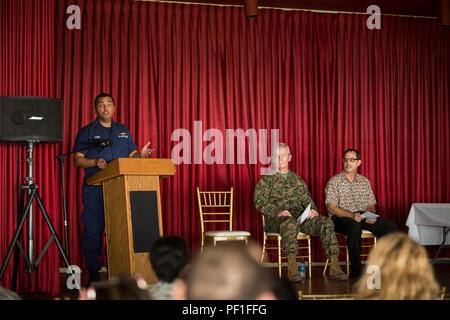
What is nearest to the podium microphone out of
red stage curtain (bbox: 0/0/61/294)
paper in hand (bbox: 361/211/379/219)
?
red stage curtain (bbox: 0/0/61/294)

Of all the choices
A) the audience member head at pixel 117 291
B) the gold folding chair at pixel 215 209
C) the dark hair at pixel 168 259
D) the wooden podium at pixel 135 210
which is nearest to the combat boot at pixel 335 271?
the gold folding chair at pixel 215 209

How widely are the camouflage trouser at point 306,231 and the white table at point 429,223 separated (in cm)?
98

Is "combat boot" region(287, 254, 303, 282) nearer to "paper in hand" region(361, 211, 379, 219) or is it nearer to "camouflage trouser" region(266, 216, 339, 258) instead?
"camouflage trouser" region(266, 216, 339, 258)

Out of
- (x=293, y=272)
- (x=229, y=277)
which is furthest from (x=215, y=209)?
(x=229, y=277)

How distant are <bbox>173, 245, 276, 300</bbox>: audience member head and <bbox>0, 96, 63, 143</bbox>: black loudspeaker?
9.56 ft

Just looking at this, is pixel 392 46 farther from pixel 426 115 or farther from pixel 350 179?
pixel 350 179

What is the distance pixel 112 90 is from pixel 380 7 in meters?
3.16

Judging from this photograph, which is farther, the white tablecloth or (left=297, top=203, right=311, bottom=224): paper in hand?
the white tablecloth

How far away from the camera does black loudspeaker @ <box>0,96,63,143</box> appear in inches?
142

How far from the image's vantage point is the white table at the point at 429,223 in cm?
480

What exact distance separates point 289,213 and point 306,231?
0.23 meters

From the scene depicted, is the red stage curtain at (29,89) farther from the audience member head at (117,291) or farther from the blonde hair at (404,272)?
the blonde hair at (404,272)
